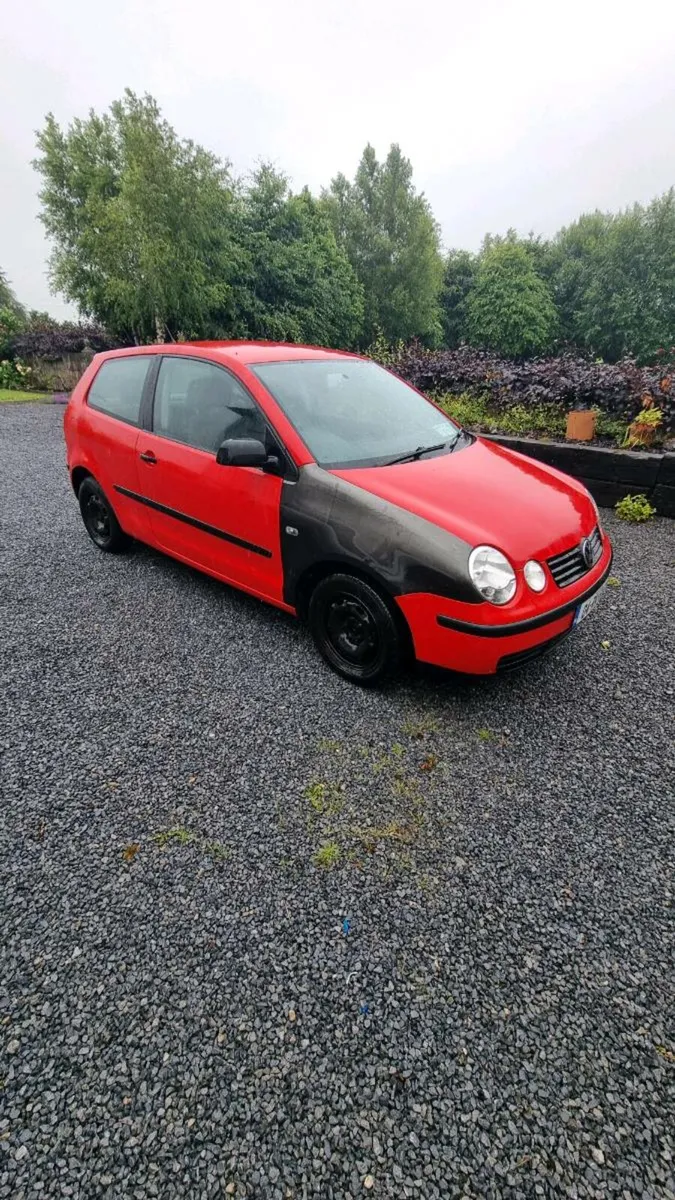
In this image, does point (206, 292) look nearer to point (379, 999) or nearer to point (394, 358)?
point (394, 358)

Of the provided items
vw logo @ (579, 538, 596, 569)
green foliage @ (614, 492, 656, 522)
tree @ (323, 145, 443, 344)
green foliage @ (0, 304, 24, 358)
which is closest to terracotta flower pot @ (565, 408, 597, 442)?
green foliage @ (614, 492, 656, 522)

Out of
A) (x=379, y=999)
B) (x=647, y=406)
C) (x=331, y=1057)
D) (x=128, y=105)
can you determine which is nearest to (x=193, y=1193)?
(x=331, y=1057)

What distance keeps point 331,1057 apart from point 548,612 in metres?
1.75

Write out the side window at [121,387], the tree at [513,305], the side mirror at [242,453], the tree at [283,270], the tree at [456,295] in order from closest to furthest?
the side mirror at [242,453] → the side window at [121,387] → the tree at [283,270] → the tree at [513,305] → the tree at [456,295]

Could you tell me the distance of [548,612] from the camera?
2.26 meters

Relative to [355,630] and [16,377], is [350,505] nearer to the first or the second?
[355,630]

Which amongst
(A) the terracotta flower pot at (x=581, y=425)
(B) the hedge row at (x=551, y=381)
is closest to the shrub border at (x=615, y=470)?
(A) the terracotta flower pot at (x=581, y=425)

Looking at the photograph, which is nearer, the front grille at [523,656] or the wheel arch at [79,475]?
the front grille at [523,656]

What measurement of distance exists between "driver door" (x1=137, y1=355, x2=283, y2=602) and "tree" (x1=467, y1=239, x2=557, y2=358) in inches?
1545

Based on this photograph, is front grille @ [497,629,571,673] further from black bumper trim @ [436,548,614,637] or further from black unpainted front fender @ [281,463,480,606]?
black unpainted front fender @ [281,463,480,606]

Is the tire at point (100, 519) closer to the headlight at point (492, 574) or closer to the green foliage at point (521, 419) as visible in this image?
the headlight at point (492, 574)

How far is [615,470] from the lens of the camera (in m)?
4.90

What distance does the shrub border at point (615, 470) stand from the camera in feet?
15.4

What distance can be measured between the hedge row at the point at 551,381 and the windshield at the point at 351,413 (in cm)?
334
